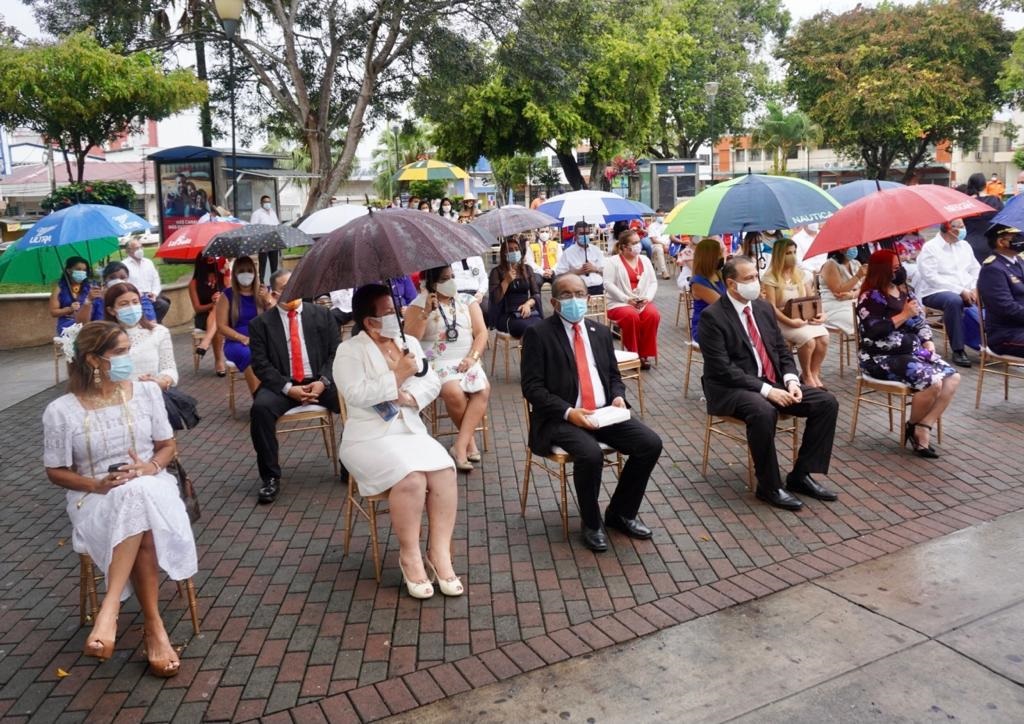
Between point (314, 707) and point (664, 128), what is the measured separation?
43317mm

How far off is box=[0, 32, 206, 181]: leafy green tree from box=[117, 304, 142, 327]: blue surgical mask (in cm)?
1083

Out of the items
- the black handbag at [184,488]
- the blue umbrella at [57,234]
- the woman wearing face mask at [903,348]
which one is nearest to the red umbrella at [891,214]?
the woman wearing face mask at [903,348]

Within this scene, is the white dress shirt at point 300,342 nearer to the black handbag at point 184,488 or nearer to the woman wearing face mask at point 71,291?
the black handbag at point 184,488

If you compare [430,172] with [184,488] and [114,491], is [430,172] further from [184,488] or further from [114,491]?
[114,491]

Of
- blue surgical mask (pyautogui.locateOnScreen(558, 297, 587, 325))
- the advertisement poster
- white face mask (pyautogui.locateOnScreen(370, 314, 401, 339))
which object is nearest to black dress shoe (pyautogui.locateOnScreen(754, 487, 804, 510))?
blue surgical mask (pyautogui.locateOnScreen(558, 297, 587, 325))

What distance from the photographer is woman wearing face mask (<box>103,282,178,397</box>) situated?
562 cm

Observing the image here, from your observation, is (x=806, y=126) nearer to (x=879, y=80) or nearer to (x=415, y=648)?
(x=879, y=80)

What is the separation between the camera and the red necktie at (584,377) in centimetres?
541

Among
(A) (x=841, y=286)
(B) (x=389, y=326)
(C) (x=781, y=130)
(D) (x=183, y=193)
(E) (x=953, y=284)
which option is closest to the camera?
(B) (x=389, y=326)

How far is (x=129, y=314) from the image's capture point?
5.60 metres

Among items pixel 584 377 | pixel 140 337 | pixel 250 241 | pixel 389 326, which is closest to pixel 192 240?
pixel 250 241

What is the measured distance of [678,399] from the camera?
28.2ft

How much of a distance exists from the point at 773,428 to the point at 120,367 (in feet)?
12.5

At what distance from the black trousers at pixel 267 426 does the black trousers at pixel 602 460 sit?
213cm
